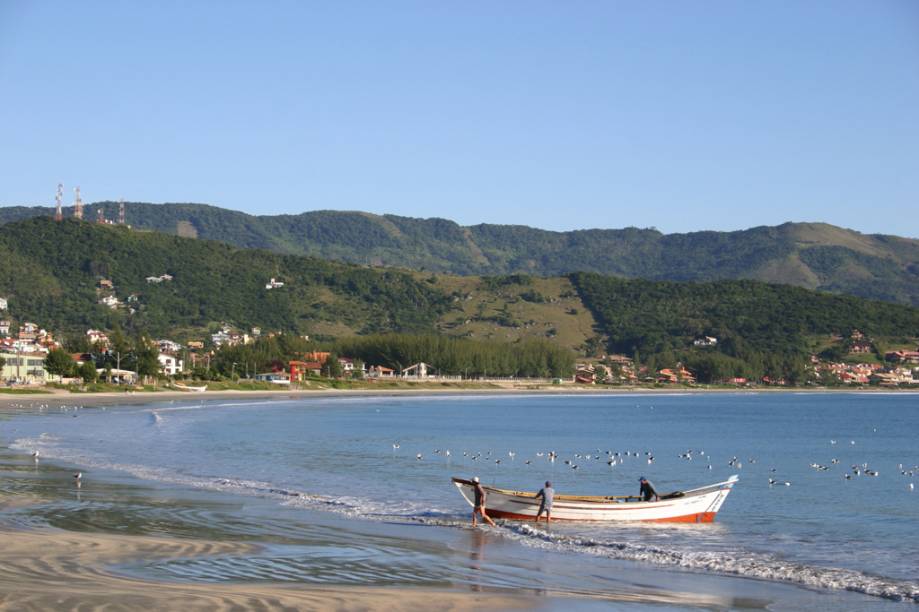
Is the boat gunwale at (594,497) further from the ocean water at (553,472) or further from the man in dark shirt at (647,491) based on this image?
the ocean water at (553,472)

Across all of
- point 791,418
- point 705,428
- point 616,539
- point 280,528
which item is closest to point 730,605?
point 616,539

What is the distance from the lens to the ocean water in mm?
27250

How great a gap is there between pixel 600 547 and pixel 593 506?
4287mm

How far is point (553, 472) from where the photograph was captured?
52.0 meters

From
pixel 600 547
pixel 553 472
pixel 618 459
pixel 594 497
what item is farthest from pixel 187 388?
pixel 600 547

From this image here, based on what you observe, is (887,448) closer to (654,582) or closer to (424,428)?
(424,428)

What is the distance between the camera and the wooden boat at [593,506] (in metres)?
32.0

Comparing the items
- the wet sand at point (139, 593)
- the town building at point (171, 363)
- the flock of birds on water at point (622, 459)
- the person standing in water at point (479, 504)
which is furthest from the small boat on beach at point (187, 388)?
the wet sand at point (139, 593)

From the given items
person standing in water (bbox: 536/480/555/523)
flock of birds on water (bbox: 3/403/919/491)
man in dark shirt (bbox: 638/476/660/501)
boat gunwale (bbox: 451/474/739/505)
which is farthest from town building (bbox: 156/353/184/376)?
person standing in water (bbox: 536/480/555/523)

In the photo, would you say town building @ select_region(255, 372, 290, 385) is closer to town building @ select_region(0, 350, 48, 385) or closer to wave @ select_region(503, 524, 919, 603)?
town building @ select_region(0, 350, 48, 385)

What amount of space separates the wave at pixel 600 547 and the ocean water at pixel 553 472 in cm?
7

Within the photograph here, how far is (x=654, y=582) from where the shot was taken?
23297mm

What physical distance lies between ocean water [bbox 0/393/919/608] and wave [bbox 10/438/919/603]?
0.07 metres

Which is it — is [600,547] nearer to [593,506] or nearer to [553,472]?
[593,506]
